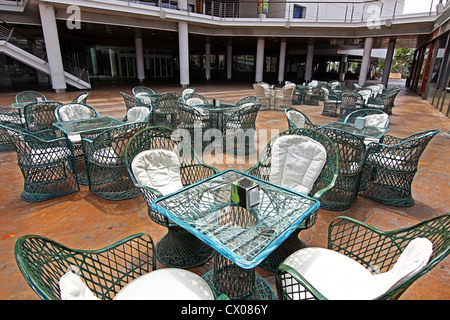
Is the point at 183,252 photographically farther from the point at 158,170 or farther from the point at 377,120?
the point at 377,120

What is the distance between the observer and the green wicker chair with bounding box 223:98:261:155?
4578 millimetres

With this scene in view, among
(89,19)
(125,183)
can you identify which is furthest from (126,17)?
(125,183)

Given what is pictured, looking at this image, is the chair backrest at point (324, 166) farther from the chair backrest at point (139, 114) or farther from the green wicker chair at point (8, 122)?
the green wicker chair at point (8, 122)

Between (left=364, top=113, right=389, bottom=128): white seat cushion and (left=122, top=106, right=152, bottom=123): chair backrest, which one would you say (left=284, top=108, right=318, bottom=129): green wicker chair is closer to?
(left=364, top=113, right=389, bottom=128): white seat cushion

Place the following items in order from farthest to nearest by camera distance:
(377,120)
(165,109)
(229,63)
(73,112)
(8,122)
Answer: (229,63) → (165,109) → (8,122) → (73,112) → (377,120)

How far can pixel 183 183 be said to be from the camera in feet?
8.42

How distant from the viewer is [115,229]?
2.48 meters

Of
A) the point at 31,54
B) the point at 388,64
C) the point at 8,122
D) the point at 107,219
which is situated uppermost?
the point at 388,64

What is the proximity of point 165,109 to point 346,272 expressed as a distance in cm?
522

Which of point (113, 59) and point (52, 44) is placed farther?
point (113, 59)

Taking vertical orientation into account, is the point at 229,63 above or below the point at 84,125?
above

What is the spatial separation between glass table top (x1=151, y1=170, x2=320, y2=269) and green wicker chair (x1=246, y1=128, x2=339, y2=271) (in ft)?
0.86

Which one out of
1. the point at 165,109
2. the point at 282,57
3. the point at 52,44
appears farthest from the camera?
the point at 282,57

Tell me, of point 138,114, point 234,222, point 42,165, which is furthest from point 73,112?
point 234,222
